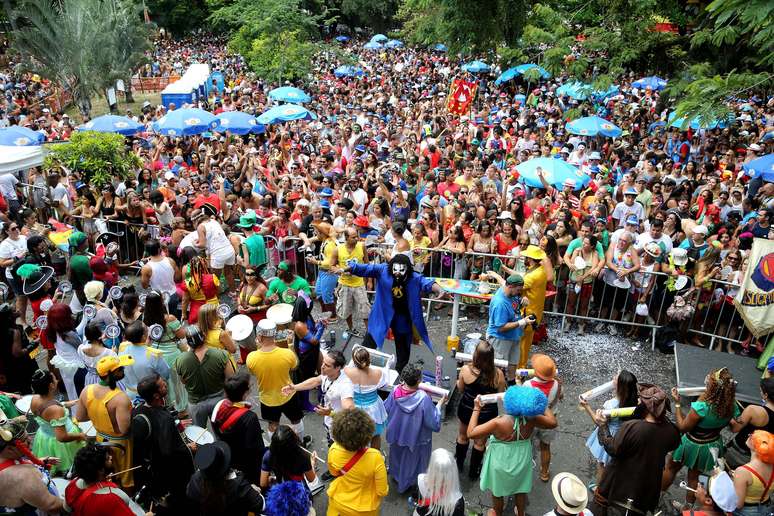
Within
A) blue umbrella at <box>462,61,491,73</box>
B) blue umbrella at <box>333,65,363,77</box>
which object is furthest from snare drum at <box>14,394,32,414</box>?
blue umbrella at <box>333,65,363,77</box>

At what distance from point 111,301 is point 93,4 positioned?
81.0ft

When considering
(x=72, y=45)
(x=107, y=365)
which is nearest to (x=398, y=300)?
(x=107, y=365)

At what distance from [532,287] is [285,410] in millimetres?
3383

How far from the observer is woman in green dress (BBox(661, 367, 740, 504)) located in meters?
4.77

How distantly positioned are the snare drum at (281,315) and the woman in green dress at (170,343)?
0.97 m

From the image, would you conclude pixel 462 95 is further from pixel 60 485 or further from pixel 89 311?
pixel 60 485

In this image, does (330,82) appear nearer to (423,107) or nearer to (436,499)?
(423,107)

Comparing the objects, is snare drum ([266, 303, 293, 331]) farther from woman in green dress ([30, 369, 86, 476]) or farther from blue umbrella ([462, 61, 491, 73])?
blue umbrella ([462, 61, 491, 73])

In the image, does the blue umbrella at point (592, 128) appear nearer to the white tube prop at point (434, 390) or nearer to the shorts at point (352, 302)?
the shorts at point (352, 302)

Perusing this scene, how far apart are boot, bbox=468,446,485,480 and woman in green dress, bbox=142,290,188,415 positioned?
10.3 feet

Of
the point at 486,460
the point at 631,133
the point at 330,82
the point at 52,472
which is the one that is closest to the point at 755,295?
the point at 486,460

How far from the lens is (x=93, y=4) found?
26172 mm

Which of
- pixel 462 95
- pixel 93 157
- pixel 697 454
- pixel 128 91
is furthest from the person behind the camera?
pixel 128 91

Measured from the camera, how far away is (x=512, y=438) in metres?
4.70
